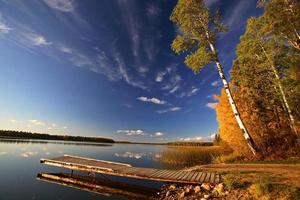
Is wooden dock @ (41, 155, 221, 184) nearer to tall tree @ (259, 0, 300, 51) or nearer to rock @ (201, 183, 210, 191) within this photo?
rock @ (201, 183, 210, 191)

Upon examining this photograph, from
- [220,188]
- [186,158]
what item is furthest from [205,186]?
[186,158]

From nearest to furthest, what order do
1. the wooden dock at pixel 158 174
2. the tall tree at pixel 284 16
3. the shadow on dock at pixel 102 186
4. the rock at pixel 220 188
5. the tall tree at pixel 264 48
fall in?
the rock at pixel 220 188
the wooden dock at pixel 158 174
the shadow on dock at pixel 102 186
the tall tree at pixel 284 16
the tall tree at pixel 264 48

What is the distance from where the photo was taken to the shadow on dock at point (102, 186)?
12.0 m

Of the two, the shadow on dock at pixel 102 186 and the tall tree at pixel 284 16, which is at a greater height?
the tall tree at pixel 284 16

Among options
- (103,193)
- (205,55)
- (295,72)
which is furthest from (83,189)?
(295,72)

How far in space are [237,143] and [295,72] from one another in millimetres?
9751

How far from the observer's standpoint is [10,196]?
36.2ft

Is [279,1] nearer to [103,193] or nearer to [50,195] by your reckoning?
[103,193]

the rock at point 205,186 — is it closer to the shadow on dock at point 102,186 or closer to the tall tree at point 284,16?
the shadow on dock at point 102,186

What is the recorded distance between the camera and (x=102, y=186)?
13.9 meters

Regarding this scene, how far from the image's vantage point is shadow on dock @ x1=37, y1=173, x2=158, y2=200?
12.0 m

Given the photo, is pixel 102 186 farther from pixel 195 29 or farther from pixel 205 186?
pixel 195 29

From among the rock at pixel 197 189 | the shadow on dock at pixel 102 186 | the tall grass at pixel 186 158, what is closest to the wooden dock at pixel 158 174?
the rock at pixel 197 189

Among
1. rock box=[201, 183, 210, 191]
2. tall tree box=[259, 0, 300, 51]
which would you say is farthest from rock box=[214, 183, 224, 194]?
tall tree box=[259, 0, 300, 51]
